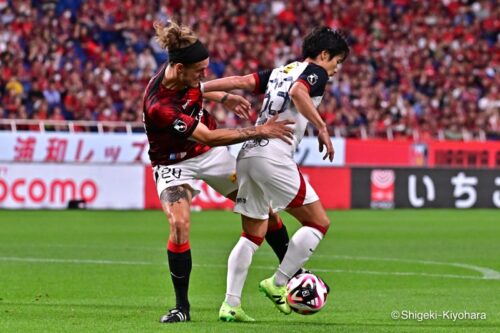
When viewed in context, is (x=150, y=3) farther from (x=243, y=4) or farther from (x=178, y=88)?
(x=178, y=88)

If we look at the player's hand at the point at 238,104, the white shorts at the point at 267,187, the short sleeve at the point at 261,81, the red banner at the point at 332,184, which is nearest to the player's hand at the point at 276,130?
the white shorts at the point at 267,187

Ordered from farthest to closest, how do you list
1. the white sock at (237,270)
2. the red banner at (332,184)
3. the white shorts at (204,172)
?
the red banner at (332,184) < the white shorts at (204,172) < the white sock at (237,270)

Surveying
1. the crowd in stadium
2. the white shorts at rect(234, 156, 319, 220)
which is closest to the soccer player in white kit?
the white shorts at rect(234, 156, 319, 220)

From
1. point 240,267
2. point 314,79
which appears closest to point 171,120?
point 314,79

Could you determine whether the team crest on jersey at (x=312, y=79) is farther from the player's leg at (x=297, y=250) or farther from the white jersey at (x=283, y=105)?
the player's leg at (x=297, y=250)

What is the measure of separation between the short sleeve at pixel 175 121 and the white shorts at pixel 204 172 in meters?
0.53

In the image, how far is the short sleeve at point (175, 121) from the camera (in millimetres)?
8219

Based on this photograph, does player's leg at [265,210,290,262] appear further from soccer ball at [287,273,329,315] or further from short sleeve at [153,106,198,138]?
short sleeve at [153,106,198,138]

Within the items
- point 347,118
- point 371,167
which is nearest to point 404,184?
point 371,167

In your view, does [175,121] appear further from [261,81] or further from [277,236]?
[277,236]

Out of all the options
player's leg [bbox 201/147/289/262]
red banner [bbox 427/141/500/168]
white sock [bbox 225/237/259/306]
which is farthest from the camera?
red banner [bbox 427/141/500/168]

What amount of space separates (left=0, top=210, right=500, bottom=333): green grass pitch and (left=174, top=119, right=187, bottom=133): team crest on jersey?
1.40 m

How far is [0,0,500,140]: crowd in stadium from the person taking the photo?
28641mm

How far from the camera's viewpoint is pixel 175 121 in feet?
27.0
